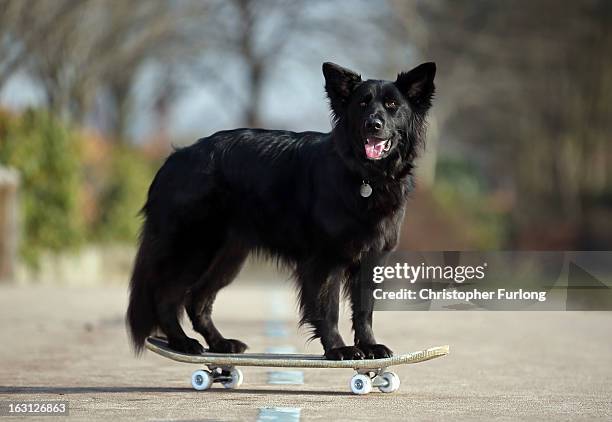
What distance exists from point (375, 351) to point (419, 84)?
1.72m

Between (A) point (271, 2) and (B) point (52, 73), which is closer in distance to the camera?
(B) point (52, 73)

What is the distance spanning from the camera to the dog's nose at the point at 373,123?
7574 millimetres

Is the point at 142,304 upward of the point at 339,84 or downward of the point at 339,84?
downward

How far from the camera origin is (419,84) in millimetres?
7910

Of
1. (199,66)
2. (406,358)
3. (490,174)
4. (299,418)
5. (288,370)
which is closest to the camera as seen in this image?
(299,418)

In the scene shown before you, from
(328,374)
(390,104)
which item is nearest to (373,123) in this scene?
(390,104)

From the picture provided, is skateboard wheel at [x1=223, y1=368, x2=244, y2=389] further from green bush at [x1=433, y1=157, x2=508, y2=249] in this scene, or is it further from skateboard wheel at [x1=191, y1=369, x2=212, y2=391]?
green bush at [x1=433, y1=157, x2=508, y2=249]

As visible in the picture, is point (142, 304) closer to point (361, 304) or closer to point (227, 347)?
point (227, 347)

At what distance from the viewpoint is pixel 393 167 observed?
7.85 meters

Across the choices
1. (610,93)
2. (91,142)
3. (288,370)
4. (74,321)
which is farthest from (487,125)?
(288,370)

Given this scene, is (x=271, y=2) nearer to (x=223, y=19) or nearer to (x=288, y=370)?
(x=223, y=19)

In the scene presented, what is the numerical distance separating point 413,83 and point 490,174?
212 ft

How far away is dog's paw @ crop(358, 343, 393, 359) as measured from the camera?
25.2 feet

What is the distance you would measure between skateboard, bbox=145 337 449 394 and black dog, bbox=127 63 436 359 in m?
0.11
